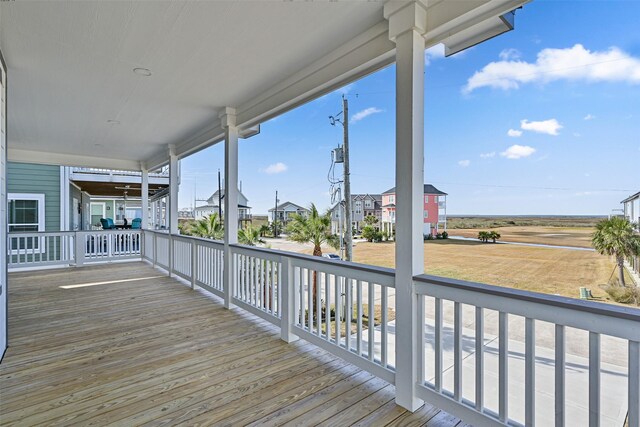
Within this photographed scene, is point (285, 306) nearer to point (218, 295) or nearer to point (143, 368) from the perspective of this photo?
point (143, 368)

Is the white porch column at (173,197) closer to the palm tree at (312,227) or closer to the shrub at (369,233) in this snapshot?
the palm tree at (312,227)

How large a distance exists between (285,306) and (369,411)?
143 centimetres

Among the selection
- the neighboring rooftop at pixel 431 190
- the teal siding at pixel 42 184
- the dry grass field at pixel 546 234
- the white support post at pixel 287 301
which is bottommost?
the white support post at pixel 287 301

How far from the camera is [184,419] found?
208 centimetres

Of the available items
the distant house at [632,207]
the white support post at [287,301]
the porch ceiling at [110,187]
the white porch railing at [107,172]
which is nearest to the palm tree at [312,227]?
the white support post at [287,301]

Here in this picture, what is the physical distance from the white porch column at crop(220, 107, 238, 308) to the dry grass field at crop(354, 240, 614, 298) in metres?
2.52

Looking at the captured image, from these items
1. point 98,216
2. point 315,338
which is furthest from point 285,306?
point 98,216

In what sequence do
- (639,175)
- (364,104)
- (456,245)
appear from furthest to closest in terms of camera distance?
(364,104) < (456,245) < (639,175)

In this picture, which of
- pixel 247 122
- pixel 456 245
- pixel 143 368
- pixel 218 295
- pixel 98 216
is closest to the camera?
pixel 456 245

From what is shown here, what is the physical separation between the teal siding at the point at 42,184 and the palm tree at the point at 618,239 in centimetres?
1065

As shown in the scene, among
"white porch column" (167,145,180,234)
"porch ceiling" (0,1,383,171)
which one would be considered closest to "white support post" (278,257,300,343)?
"porch ceiling" (0,1,383,171)

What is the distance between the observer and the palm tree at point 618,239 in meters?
1.57

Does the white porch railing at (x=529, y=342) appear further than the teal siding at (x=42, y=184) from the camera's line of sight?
No

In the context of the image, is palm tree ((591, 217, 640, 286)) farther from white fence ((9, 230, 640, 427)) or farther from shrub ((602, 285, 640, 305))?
white fence ((9, 230, 640, 427))
